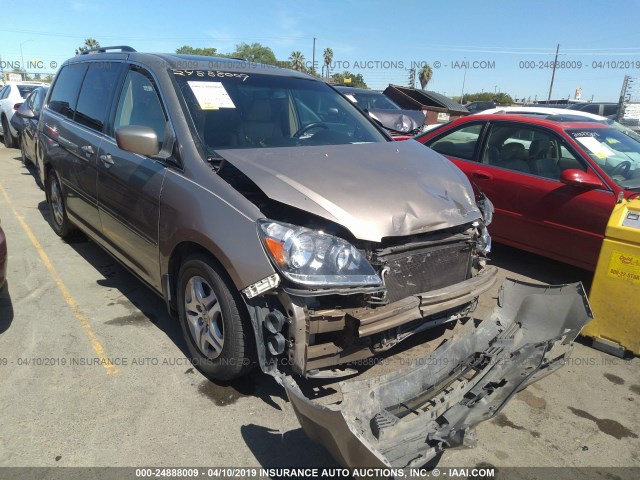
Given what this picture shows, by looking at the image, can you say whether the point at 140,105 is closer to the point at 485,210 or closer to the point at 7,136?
the point at 485,210

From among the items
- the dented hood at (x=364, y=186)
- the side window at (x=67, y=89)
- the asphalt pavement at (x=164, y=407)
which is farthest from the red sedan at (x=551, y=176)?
the side window at (x=67, y=89)

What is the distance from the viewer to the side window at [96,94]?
411 cm

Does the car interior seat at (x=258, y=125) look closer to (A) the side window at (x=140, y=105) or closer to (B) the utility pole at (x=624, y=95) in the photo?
(A) the side window at (x=140, y=105)

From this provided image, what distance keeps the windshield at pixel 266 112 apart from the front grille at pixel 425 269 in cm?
121

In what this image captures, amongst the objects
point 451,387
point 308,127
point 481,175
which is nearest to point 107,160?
point 308,127

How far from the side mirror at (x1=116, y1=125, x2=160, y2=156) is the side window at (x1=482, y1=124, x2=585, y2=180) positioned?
12.8 feet

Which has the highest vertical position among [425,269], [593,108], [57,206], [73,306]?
[593,108]

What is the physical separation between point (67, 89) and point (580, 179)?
5194 mm

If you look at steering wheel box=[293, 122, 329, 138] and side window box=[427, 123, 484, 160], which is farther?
side window box=[427, 123, 484, 160]

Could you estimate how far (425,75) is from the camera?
62719mm

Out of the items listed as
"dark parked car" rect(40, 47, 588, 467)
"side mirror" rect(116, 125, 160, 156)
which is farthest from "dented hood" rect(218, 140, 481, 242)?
"side mirror" rect(116, 125, 160, 156)

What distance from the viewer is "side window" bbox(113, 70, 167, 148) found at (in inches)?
132

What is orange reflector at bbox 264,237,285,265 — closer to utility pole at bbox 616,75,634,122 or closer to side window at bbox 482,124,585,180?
side window at bbox 482,124,585,180

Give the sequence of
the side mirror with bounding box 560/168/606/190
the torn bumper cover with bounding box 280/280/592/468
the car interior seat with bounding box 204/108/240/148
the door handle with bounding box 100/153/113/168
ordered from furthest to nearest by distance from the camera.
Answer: the side mirror with bounding box 560/168/606/190
the door handle with bounding box 100/153/113/168
the car interior seat with bounding box 204/108/240/148
the torn bumper cover with bounding box 280/280/592/468
